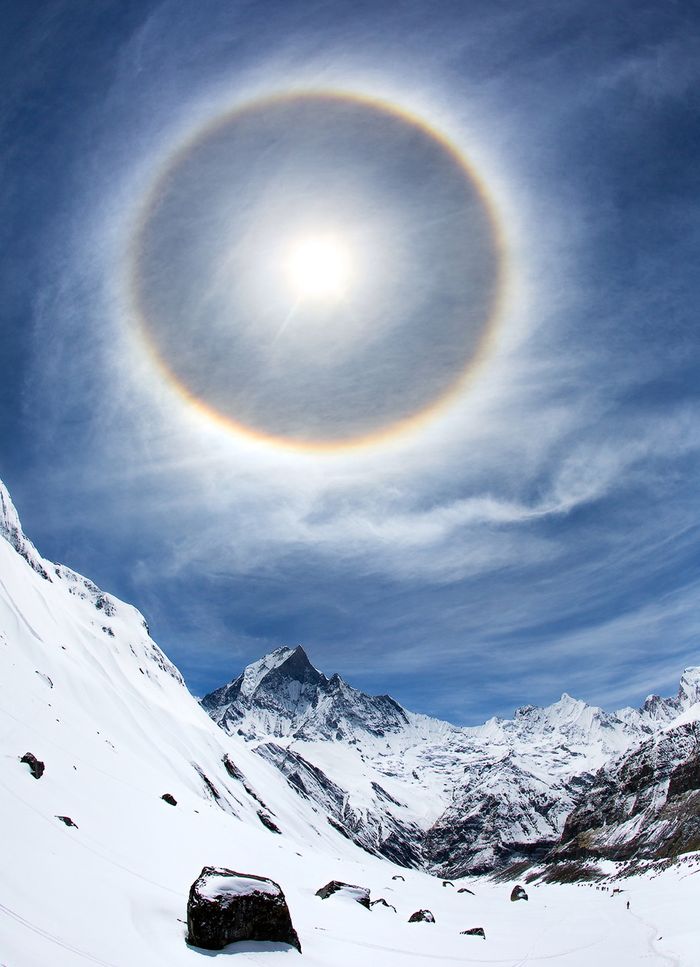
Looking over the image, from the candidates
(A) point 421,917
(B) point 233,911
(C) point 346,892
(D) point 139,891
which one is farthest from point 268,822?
(B) point 233,911

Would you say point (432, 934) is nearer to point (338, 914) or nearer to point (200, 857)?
point (338, 914)

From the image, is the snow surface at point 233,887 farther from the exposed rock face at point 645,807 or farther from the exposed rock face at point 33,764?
the exposed rock face at point 645,807

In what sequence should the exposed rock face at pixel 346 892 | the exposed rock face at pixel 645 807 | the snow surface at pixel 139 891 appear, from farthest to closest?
the exposed rock face at pixel 645 807 → the exposed rock face at pixel 346 892 → the snow surface at pixel 139 891

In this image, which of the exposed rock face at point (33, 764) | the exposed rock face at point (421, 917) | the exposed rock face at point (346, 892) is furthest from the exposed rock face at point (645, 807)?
the exposed rock face at point (33, 764)

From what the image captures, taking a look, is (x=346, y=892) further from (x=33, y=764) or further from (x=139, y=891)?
(x=139, y=891)

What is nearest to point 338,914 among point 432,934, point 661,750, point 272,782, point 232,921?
point 432,934

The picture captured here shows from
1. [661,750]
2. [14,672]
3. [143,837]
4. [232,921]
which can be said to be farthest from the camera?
[661,750]

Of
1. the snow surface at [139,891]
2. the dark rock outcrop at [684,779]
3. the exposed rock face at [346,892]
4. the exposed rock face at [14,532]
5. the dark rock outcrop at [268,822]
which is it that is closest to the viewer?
the snow surface at [139,891]
